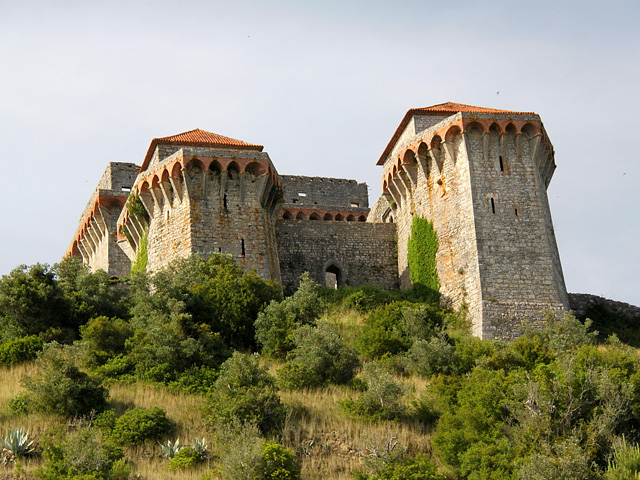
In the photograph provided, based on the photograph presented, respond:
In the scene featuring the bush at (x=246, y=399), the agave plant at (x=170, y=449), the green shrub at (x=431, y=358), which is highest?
the green shrub at (x=431, y=358)

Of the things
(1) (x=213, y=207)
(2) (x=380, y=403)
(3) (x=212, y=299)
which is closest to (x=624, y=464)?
(2) (x=380, y=403)

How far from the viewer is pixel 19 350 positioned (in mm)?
23875

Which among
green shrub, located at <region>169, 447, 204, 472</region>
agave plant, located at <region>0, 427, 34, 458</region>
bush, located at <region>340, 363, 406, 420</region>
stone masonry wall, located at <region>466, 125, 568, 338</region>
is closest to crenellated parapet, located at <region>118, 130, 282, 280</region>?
stone masonry wall, located at <region>466, 125, 568, 338</region>

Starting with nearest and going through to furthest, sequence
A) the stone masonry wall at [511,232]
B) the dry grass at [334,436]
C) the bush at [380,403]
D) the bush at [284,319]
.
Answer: the dry grass at [334,436] < the bush at [380,403] < the bush at [284,319] < the stone masonry wall at [511,232]

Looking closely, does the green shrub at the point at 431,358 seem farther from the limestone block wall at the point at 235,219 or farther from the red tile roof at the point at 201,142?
the red tile roof at the point at 201,142

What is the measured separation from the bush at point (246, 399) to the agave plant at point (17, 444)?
3.85 meters

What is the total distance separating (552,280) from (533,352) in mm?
5095

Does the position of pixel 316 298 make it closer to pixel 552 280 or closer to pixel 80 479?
pixel 552 280

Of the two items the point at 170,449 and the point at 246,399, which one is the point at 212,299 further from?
the point at 170,449

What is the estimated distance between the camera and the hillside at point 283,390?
1794 cm

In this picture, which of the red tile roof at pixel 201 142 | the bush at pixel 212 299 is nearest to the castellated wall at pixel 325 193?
the red tile roof at pixel 201 142

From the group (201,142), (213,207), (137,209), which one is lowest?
(213,207)

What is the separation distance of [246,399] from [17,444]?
4841 millimetres

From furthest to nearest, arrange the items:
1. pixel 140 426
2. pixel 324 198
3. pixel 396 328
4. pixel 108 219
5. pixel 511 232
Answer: pixel 324 198 < pixel 108 219 < pixel 511 232 < pixel 396 328 < pixel 140 426
